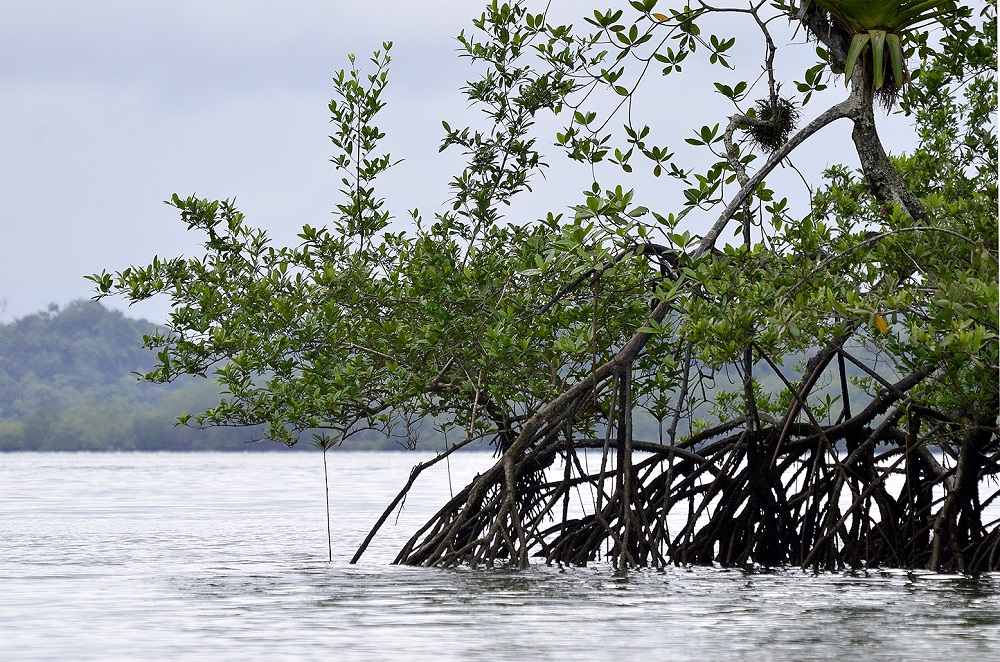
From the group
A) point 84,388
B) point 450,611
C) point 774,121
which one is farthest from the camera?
point 84,388

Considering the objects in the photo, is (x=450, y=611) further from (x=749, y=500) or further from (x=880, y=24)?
(x=880, y=24)

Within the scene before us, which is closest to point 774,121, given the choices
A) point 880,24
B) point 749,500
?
point 880,24

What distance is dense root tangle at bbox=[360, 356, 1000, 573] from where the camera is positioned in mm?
8922

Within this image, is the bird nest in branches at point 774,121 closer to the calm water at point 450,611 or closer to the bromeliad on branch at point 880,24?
the bromeliad on branch at point 880,24

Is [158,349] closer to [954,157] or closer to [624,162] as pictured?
[624,162]

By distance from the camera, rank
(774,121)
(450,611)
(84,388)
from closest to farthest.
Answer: (450,611), (774,121), (84,388)

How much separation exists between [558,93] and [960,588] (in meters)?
3.83

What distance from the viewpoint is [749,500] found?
9336 mm

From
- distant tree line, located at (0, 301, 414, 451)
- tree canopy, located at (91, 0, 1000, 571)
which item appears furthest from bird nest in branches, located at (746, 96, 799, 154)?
distant tree line, located at (0, 301, 414, 451)

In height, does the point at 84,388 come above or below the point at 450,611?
above

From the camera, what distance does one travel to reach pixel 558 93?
9.12 m

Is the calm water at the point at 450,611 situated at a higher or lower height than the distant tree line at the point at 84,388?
lower

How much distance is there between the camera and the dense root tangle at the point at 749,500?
29.3 feet

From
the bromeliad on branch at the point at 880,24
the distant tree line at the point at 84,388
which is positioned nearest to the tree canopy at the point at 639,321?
the bromeliad on branch at the point at 880,24
